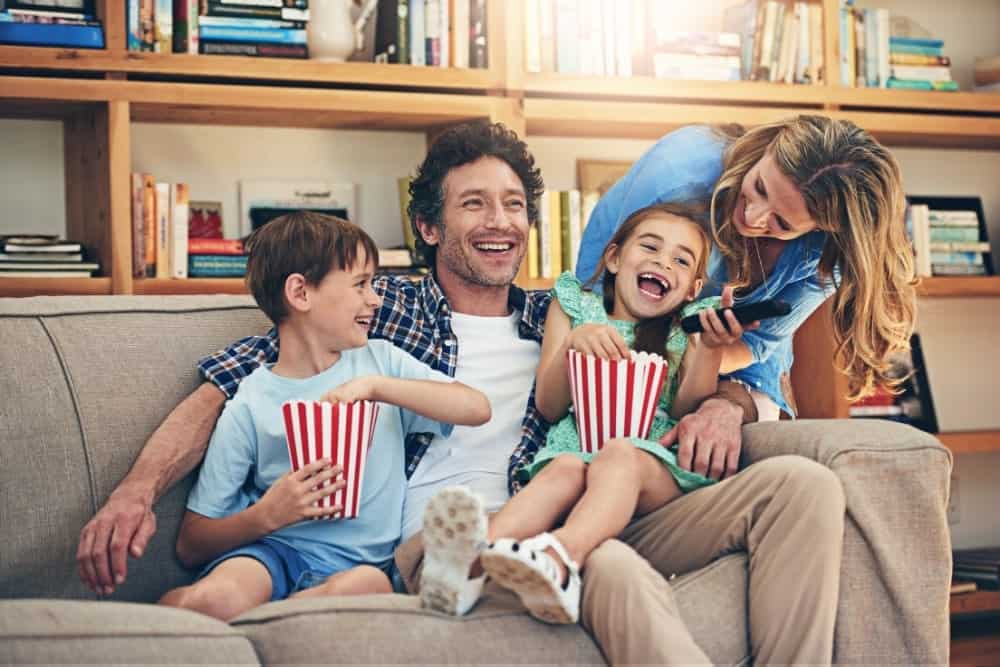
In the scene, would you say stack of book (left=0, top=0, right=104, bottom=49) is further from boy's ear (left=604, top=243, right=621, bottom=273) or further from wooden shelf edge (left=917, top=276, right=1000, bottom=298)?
wooden shelf edge (left=917, top=276, right=1000, bottom=298)

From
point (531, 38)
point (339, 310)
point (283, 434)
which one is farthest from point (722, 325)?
point (531, 38)

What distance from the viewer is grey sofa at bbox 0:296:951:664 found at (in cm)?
155

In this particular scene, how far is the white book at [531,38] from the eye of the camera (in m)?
3.47

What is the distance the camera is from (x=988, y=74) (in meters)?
4.02

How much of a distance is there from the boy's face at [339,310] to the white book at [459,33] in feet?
4.80

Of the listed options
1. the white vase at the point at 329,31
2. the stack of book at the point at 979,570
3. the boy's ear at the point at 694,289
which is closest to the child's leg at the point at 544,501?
the boy's ear at the point at 694,289

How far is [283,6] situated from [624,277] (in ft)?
4.84

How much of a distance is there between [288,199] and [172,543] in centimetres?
170

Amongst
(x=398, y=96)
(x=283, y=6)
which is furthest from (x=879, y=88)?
(x=283, y=6)

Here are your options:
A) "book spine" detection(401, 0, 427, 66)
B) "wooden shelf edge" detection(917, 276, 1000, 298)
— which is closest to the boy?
"book spine" detection(401, 0, 427, 66)

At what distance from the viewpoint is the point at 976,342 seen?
429 cm

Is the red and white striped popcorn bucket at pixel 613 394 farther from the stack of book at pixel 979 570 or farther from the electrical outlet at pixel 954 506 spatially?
the electrical outlet at pixel 954 506

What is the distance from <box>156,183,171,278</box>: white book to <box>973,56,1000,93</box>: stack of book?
102 inches

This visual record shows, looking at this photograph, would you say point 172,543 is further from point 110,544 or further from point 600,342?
point 600,342
